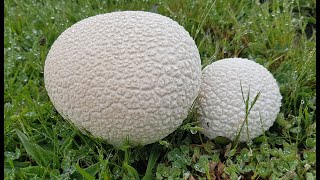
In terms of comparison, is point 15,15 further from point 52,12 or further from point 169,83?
point 169,83

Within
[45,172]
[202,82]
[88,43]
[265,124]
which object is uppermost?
[88,43]

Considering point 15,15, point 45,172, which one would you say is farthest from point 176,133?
point 15,15

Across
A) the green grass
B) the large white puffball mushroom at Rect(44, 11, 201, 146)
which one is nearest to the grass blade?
the green grass

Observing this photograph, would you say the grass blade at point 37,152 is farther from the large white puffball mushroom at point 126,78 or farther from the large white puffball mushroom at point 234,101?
the large white puffball mushroom at point 234,101

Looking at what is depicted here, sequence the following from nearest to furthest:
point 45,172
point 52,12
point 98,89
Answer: point 98,89 < point 45,172 < point 52,12

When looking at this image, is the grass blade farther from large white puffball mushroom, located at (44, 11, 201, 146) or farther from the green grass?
large white puffball mushroom, located at (44, 11, 201, 146)

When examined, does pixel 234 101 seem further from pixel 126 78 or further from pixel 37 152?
pixel 37 152
